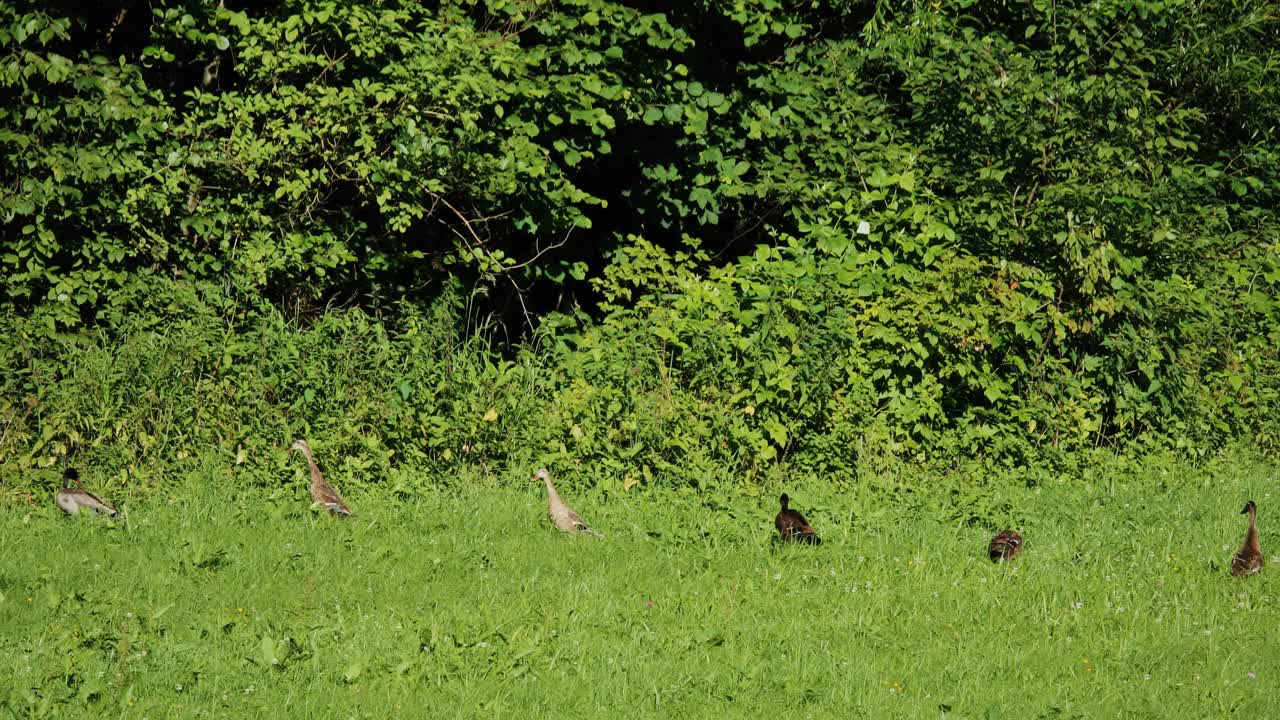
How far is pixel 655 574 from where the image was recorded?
7.89 metres

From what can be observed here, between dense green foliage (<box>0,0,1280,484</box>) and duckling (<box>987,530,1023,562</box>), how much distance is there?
6.50 feet

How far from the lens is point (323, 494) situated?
8852 mm

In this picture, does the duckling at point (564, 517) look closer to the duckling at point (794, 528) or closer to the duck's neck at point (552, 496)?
the duck's neck at point (552, 496)

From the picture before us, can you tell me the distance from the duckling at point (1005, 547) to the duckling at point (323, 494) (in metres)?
4.64

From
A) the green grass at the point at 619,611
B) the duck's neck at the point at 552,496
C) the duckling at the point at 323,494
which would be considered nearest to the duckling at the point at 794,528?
the green grass at the point at 619,611

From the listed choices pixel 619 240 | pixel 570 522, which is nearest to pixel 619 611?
pixel 570 522

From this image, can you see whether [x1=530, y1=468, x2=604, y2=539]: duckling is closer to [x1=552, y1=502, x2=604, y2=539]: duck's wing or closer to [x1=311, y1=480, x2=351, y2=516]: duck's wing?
[x1=552, y1=502, x2=604, y2=539]: duck's wing

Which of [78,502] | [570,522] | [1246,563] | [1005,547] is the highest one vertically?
[1246,563]

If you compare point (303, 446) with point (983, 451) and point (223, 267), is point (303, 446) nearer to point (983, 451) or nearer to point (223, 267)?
point (223, 267)

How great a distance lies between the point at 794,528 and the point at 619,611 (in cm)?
186

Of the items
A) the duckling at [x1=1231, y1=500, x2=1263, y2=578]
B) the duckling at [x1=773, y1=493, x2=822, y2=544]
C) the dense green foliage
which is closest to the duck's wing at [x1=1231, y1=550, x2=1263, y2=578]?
the duckling at [x1=1231, y1=500, x2=1263, y2=578]

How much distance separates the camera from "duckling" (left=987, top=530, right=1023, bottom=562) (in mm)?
8281

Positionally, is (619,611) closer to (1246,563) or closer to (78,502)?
(78,502)

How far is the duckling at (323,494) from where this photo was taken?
28.6ft
